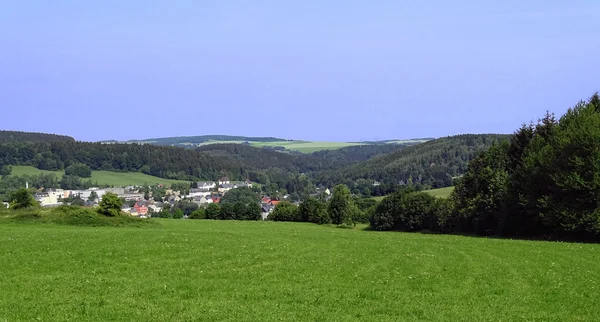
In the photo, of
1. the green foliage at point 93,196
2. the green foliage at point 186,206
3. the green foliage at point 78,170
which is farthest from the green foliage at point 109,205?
the green foliage at point 78,170

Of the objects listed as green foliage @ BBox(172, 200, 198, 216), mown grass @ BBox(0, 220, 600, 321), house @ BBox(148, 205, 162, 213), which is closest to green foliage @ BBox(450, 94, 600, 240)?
mown grass @ BBox(0, 220, 600, 321)

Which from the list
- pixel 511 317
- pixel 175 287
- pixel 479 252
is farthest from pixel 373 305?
pixel 479 252

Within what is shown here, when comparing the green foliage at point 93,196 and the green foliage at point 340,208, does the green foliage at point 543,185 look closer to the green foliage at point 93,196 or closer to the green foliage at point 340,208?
the green foliage at point 340,208

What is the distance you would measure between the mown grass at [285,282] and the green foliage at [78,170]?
166348 mm

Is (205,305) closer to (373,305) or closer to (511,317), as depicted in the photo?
(373,305)

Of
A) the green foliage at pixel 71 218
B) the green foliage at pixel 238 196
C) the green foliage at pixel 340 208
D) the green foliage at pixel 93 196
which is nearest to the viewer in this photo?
the green foliage at pixel 71 218

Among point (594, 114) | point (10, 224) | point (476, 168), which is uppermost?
point (594, 114)

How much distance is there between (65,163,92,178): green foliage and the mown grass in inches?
6549

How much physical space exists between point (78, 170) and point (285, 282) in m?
182

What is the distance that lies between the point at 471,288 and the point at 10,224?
3932 cm

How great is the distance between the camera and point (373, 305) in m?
17.5

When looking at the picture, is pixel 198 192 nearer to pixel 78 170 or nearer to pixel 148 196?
pixel 148 196

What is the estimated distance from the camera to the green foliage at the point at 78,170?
18812 centimetres

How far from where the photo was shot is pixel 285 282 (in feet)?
68.6
